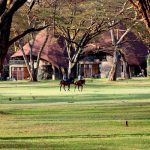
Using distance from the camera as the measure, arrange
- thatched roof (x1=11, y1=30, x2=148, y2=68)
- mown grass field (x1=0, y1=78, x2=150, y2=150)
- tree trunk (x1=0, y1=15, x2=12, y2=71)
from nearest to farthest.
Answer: mown grass field (x1=0, y1=78, x2=150, y2=150) < tree trunk (x1=0, y1=15, x2=12, y2=71) < thatched roof (x1=11, y1=30, x2=148, y2=68)

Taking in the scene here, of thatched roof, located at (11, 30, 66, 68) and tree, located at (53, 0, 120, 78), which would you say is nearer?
tree, located at (53, 0, 120, 78)

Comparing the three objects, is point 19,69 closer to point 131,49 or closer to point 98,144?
point 131,49

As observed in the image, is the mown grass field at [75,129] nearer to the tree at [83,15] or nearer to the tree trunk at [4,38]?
the tree trunk at [4,38]

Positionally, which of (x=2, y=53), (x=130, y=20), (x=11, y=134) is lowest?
(x=11, y=134)

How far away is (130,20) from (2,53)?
1452 inches

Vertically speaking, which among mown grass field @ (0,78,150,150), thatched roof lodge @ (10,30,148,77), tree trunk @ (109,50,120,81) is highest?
thatched roof lodge @ (10,30,148,77)

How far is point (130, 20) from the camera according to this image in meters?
57.4

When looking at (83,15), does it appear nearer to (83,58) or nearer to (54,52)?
(54,52)

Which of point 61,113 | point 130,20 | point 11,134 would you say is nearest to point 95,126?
point 11,134

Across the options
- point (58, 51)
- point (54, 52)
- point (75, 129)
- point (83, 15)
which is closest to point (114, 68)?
point (83, 15)

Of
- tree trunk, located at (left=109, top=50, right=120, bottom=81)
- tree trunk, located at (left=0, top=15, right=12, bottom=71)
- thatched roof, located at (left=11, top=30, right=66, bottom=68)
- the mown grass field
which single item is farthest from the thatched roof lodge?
tree trunk, located at (left=0, top=15, right=12, bottom=71)

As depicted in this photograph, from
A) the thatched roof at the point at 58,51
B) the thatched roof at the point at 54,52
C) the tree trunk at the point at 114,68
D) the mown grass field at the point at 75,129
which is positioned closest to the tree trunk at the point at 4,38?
the mown grass field at the point at 75,129

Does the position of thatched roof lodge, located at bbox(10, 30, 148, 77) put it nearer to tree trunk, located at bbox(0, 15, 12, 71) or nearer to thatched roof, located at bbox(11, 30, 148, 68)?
thatched roof, located at bbox(11, 30, 148, 68)

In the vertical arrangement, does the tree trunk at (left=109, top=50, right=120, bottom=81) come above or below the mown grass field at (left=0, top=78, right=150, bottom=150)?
above
